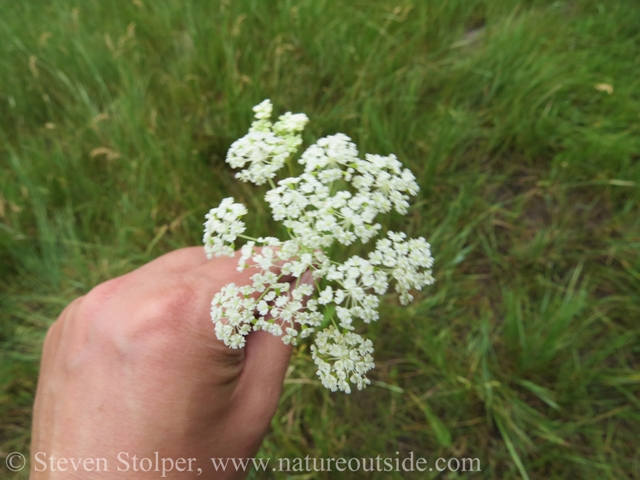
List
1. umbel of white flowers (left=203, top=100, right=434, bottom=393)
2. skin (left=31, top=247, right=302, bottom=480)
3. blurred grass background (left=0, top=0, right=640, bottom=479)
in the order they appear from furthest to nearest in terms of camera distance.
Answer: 1. blurred grass background (left=0, top=0, right=640, bottom=479)
2. skin (left=31, top=247, right=302, bottom=480)
3. umbel of white flowers (left=203, top=100, right=434, bottom=393)

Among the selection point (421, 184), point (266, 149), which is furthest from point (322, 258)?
point (421, 184)

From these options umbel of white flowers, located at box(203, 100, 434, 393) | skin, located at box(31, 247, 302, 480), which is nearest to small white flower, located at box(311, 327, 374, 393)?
umbel of white flowers, located at box(203, 100, 434, 393)

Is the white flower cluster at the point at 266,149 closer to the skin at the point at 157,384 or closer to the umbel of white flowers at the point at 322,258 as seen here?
the umbel of white flowers at the point at 322,258

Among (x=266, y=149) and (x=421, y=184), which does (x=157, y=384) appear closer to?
(x=266, y=149)

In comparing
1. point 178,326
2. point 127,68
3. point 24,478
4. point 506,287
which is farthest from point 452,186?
point 24,478

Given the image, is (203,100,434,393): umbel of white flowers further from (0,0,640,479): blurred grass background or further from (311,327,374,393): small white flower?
(0,0,640,479): blurred grass background

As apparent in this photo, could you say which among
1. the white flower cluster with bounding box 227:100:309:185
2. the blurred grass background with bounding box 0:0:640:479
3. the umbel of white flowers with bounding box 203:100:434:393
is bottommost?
the blurred grass background with bounding box 0:0:640:479
